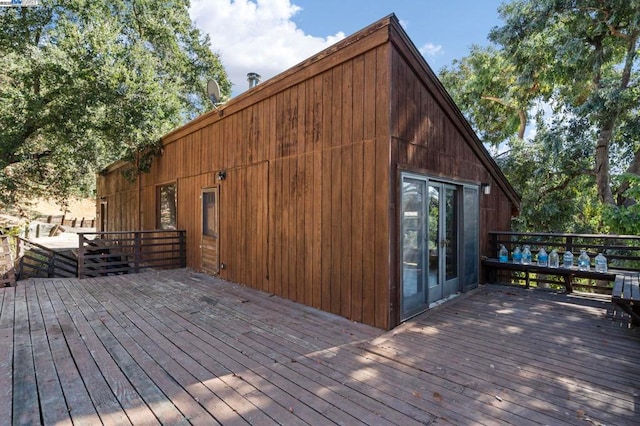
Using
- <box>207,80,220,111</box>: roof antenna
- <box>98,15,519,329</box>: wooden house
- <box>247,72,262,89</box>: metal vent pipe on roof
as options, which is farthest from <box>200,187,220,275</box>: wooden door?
<box>247,72,262,89</box>: metal vent pipe on roof

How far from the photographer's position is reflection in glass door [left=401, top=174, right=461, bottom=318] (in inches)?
149

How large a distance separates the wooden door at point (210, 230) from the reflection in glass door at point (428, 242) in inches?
155

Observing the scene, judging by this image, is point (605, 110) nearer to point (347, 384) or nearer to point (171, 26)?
point (347, 384)

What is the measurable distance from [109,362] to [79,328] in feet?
3.80

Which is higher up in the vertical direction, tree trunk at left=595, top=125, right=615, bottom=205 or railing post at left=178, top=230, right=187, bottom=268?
tree trunk at left=595, top=125, right=615, bottom=205

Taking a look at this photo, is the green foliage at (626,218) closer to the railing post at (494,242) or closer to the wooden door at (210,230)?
the railing post at (494,242)

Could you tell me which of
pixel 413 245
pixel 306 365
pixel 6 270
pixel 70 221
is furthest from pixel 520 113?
pixel 70 221

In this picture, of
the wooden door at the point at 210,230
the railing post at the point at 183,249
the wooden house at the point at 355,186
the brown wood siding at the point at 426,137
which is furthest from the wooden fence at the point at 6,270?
the brown wood siding at the point at 426,137

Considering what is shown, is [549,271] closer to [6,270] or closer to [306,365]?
[306,365]

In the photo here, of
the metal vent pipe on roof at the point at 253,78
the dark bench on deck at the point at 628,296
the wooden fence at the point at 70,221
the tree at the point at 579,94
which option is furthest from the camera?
the wooden fence at the point at 70,221

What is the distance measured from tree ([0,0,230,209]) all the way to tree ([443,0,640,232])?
929cm

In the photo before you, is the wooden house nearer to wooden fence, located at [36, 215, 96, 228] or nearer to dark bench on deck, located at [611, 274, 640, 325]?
dark bench on deck, located at [611, 274, 640, 325]

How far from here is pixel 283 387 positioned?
229 cm

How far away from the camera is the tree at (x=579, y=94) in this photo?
6625 millimetres
